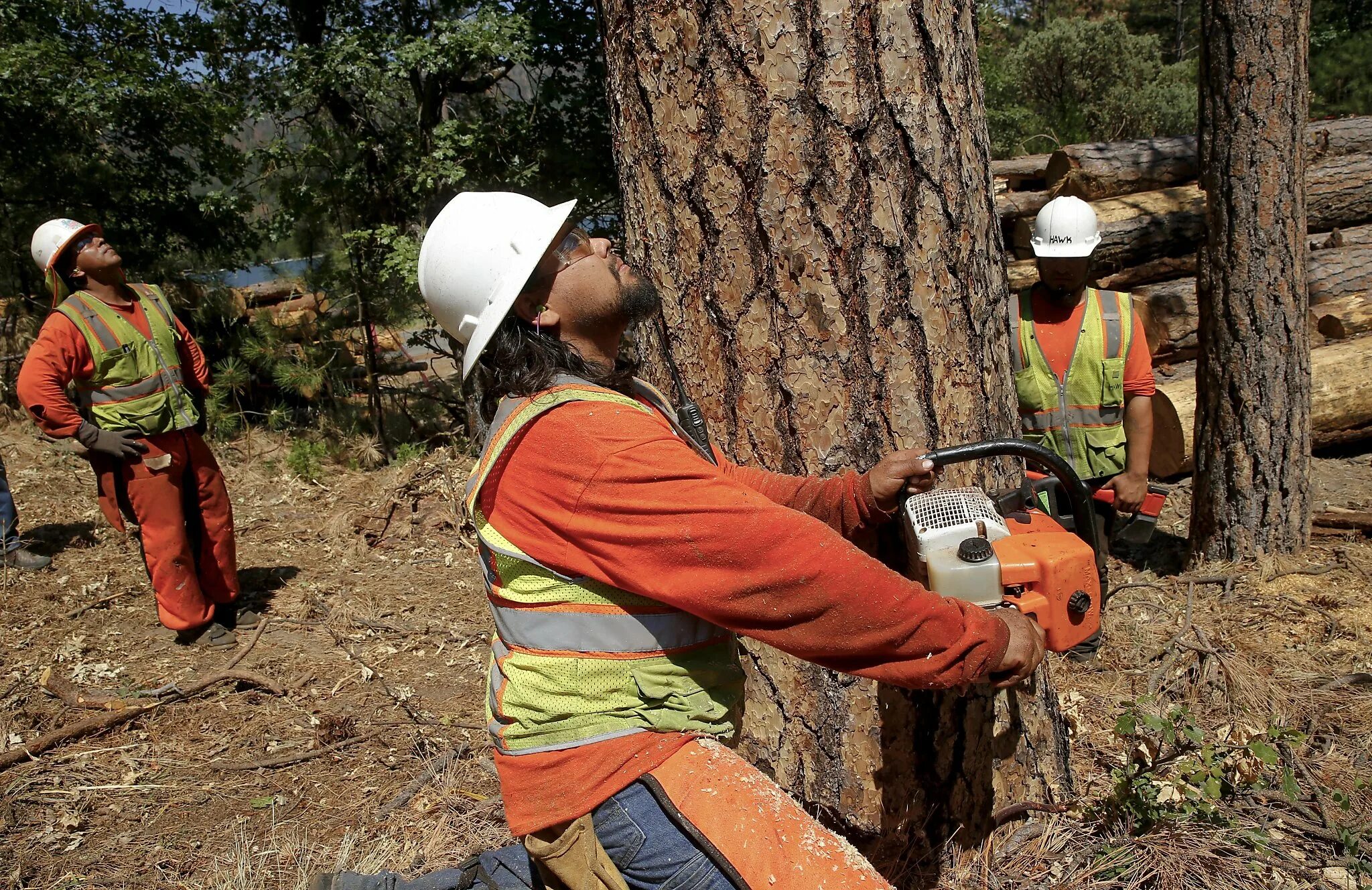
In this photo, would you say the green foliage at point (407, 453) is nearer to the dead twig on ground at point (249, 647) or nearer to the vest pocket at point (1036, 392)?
the dead twig on ground at point (249, 647)

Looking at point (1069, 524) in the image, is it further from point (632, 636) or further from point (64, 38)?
point (64, 38)

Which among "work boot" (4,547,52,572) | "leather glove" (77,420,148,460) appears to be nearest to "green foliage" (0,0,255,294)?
"work boot" (4,547,52,572)

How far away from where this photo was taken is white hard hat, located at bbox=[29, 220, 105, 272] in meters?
4.75

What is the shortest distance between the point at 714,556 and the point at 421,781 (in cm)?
262

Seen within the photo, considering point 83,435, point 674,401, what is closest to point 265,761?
point 83,435

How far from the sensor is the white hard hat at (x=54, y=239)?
4754mm

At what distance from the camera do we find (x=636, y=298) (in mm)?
1846

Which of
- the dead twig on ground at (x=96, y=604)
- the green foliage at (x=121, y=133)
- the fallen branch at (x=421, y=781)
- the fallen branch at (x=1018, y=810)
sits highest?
the green foliage at (x=121, y=133)

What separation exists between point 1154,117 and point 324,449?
15009 millimetres

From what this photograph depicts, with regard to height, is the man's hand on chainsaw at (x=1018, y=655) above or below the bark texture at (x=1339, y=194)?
above

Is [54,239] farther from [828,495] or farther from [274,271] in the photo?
[274,271]

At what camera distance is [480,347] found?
1.79 metres

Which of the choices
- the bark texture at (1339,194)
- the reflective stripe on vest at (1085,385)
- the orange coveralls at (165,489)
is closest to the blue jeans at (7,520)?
the orange coveralls at (165,489)

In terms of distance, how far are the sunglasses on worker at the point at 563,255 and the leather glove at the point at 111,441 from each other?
3957 mm
